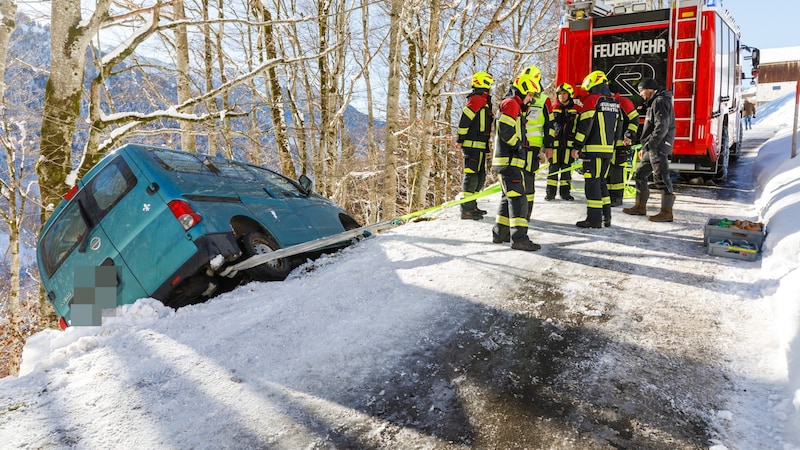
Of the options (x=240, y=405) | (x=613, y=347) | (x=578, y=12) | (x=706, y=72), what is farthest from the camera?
(x=578, y=12)

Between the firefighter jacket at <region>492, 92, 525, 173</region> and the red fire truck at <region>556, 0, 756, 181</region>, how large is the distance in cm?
272

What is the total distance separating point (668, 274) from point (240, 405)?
4.02 meters

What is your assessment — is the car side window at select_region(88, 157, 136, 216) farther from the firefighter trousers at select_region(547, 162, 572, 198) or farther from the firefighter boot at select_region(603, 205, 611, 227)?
the firefighter trousers at select_region(547, 162, 572, 198)

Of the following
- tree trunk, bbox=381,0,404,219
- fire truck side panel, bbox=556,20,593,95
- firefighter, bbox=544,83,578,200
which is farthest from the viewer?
tree trunk, bbox=381,0,404,219

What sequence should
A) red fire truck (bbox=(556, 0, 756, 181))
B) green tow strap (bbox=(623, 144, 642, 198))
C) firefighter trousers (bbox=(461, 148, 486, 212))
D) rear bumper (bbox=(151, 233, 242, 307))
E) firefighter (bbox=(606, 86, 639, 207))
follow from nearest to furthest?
rear bumper (bbox=(151, 233, 242, 307)) < firefighter trousers (bbox=(461, 148, 486, 212)) < firefighter (bbox=(606, 86, 639, 207)) < red fire truck (bbox=(556, 0, 756, 181)) < green tow strap (bbox=(623, 144, 642, 198))

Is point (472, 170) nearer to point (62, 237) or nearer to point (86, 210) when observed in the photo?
point (86, 210)

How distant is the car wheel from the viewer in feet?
15.0

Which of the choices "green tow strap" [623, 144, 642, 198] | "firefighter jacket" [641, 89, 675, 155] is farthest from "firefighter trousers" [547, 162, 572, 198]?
"firefighter jacket" [641, 89, 675, 155]

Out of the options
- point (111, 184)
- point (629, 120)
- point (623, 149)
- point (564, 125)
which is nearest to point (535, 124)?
point (623, 149)

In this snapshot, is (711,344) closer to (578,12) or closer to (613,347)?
(613,347)

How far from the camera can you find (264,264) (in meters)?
4.77

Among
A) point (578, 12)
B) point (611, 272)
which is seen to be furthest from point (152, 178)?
point (578, 12)

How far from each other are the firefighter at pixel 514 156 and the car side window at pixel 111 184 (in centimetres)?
380

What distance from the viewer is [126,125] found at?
775cm
